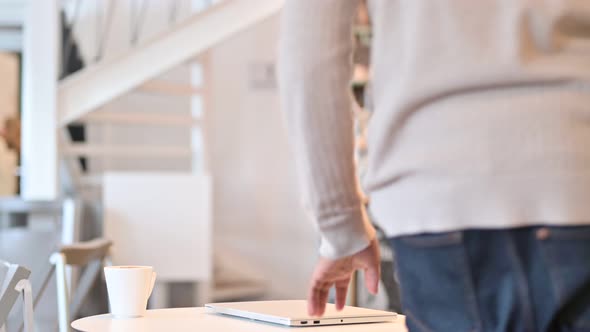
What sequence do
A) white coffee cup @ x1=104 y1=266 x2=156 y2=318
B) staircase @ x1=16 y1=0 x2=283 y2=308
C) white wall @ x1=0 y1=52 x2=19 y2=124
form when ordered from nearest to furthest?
white coffee cup @ x1=104 y1=266 x2=156 y2=318 → staircase @ x1=16 y1=0 x2=283 y2=308 → white wall @ x1=0 y1=52 x2=19 y2=124

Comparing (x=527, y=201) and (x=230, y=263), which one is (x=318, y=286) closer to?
(x=527, y=201)

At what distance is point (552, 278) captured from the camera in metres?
0.66

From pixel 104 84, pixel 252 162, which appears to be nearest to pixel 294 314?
pixel 104 84

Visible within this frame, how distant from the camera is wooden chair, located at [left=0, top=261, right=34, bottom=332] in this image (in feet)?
3.61

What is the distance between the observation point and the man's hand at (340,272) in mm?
895

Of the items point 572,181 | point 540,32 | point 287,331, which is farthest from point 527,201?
point 287,331

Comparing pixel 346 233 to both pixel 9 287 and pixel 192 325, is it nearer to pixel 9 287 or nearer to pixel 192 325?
pixel 192 325

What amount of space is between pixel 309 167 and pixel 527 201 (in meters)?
0.21

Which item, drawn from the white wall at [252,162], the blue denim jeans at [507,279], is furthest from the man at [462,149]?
the white wall at [252,162]

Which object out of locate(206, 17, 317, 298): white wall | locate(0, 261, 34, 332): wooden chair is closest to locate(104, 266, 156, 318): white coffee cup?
locate(0, 261, 34, 332): wooden chair

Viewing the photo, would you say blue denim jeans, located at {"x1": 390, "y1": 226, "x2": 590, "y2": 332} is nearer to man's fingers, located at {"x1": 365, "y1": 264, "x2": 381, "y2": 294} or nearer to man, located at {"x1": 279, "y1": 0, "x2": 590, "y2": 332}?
man, located at {"x1": 279, "y1": 0, "x2": 590, "y2": 332}

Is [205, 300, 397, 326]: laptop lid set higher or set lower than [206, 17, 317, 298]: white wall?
lower

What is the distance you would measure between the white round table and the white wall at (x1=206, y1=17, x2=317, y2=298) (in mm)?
4128

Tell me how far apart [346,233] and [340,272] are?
128 mm
